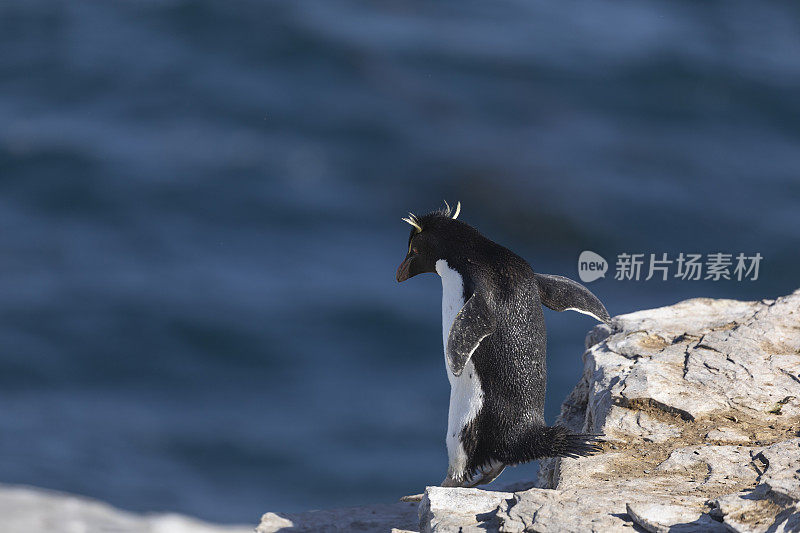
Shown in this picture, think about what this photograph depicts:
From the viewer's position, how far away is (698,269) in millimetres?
13609

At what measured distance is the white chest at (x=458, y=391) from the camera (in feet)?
14.5

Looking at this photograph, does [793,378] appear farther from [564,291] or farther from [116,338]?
[116,338]

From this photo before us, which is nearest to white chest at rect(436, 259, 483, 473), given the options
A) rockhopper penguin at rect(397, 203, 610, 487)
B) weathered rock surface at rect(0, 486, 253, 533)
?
rockhopper penguin at rect(397, 203, 610, 487)

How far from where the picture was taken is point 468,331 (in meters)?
4.24

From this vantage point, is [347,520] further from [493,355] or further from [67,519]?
[67,519]

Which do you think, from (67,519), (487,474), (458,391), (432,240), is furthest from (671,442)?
(67,519)

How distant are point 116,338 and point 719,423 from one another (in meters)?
9.39

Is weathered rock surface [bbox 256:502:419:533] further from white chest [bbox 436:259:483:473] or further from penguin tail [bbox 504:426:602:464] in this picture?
penguin tail [bbox 504:426:602:464]

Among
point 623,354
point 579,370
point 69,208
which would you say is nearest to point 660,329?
point 623,354

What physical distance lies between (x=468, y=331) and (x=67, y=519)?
3.51 meters

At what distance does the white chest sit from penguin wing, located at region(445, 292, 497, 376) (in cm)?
15

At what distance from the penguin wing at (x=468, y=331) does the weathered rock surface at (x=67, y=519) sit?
280cm

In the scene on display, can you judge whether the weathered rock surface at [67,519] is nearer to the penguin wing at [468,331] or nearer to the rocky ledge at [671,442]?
the rocky ledge at [671,442]

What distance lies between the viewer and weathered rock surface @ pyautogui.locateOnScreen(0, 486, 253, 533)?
6.23m
